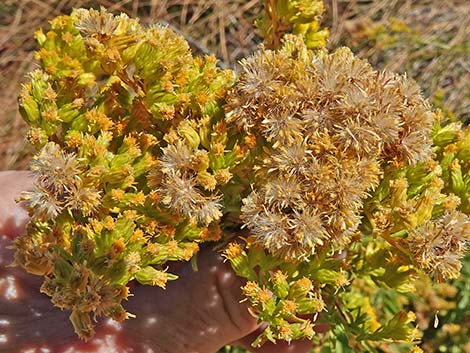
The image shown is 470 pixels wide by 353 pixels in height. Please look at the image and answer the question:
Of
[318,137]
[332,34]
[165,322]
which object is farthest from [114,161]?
[332,34]

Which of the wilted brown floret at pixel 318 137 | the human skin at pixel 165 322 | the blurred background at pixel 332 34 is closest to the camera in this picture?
the wilted brown floret at pixel 318 137

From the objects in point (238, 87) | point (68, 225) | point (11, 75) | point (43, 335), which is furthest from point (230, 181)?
point (11, 75)

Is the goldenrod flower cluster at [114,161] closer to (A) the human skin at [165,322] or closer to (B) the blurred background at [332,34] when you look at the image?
(A) the human skin at [165,322]

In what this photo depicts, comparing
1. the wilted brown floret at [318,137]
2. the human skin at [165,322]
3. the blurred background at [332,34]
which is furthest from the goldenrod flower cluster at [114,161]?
the blurred background at [332,34]

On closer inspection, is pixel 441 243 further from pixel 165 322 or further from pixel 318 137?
pixel 165 322

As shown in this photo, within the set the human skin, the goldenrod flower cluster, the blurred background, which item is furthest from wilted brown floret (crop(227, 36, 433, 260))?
the blurred background

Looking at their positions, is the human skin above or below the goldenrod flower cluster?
below

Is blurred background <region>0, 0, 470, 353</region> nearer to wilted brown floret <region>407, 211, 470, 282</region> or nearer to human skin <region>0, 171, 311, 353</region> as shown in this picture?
human skin <region>0, 171, 311, 353</region>
